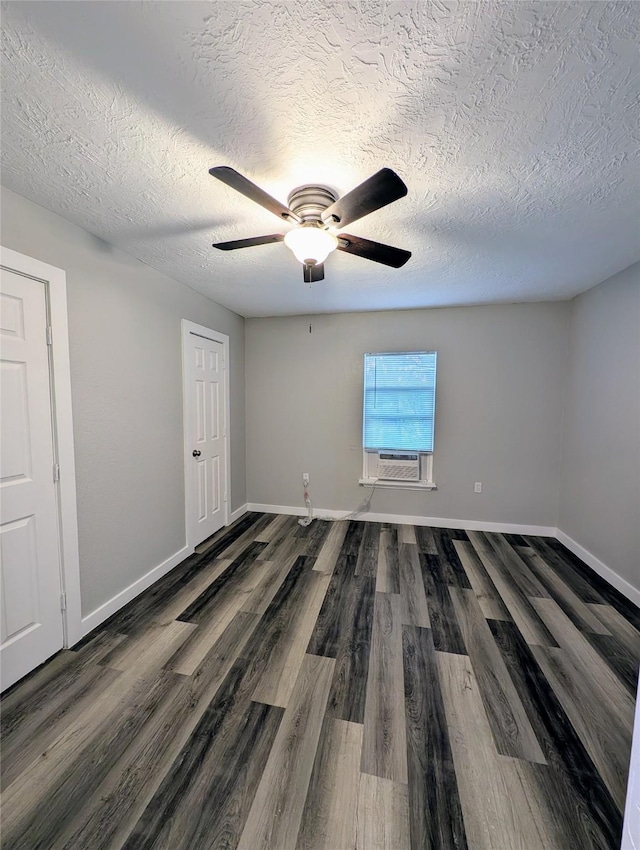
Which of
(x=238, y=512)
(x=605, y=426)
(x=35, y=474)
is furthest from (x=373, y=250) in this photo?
(x=238, y=512)

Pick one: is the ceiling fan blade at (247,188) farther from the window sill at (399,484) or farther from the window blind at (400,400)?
the window sill at (399,484)

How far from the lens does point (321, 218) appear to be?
1453 millimetres

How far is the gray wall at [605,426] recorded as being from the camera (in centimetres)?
233

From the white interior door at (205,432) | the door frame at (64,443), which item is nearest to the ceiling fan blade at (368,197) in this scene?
the door frame at (64,443)

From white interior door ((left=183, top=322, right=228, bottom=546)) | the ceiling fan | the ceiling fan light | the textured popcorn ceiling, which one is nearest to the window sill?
white interior door ((left=183, top=322, right=228, bottom=546))

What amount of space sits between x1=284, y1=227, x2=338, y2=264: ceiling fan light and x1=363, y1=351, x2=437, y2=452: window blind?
84.5 inches

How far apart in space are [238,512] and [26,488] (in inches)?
94.6

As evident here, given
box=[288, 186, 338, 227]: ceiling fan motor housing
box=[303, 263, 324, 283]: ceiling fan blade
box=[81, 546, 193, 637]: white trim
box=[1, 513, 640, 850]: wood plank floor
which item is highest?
box=[288, 186, 338, 227]: ceiling fan motor housing

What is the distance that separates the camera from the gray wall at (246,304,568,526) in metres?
3.30

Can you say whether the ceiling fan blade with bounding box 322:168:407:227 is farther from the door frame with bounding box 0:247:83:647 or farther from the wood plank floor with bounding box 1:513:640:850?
the wood plank floor with bounding box 1:513:640:850

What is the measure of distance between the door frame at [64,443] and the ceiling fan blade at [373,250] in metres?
1.58

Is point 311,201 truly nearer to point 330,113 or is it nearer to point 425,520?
point 330,113

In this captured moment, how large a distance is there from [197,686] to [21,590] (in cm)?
105

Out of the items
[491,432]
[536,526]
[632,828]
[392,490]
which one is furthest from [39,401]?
[536,526]
